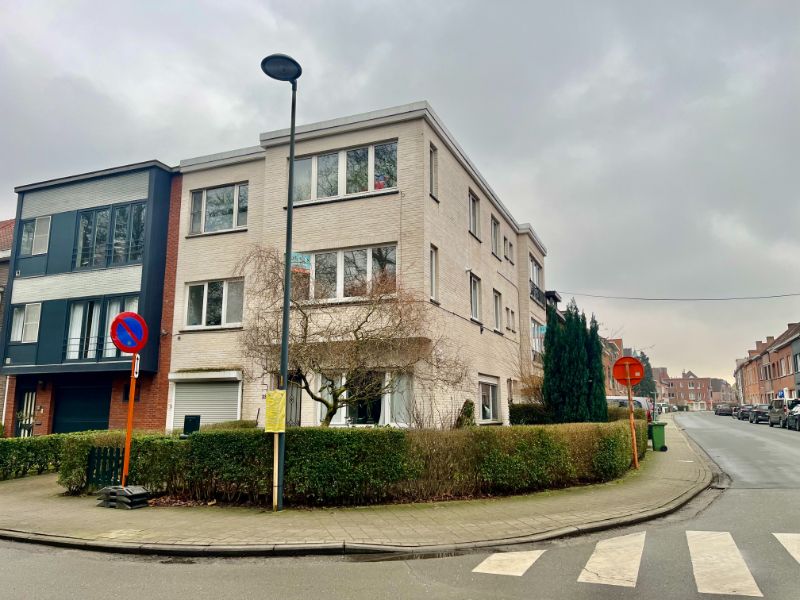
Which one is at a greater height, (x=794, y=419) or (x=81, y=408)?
(x=81, y=408)

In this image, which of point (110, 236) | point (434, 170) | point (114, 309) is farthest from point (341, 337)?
point (110, 236)

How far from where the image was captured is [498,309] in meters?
22.4

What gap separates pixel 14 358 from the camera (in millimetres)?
21016

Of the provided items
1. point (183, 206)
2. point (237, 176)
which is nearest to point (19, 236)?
point (183, 206)

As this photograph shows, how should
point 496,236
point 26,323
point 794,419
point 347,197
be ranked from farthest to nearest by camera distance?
point 794,419, point 496,236, point 26,323, point 347,197

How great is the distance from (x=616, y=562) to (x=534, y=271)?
23071 millimetres

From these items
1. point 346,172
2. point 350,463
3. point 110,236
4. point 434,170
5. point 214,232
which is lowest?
point 350,463

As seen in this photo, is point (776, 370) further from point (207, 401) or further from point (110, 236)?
point (110, 236)

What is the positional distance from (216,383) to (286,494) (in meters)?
9.64

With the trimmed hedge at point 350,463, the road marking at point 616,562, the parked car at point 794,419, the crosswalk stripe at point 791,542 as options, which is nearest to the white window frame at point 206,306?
the trimmed hedge at point 350,463

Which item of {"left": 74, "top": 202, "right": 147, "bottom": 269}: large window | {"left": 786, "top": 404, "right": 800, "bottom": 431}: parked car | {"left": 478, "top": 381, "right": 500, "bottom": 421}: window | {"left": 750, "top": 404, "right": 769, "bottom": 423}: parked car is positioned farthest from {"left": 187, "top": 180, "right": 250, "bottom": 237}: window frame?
{"left": 750, "top": 404, "right": 769, "bottom": 423}: parked car

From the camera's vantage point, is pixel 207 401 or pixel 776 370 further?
pixel 776 370

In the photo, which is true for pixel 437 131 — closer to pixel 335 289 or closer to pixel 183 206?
pixel 335 289

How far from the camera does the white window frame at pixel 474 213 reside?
790 inches
